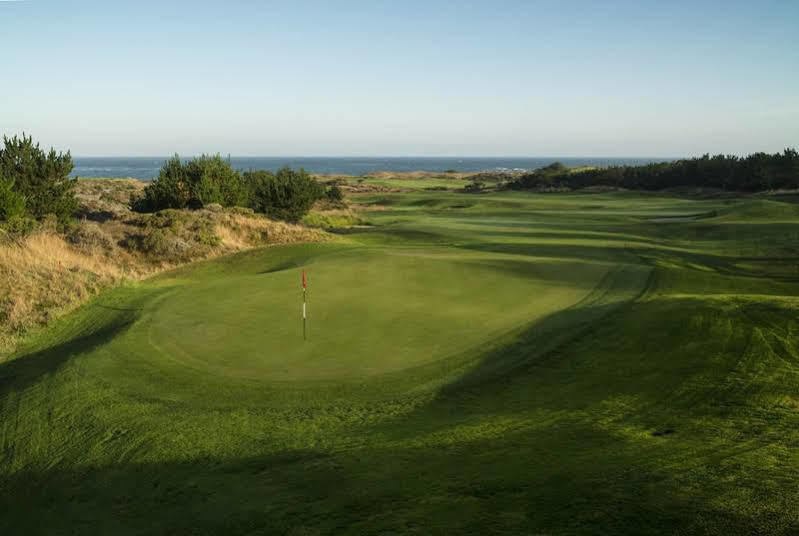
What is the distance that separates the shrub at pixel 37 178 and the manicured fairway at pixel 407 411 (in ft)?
48.9

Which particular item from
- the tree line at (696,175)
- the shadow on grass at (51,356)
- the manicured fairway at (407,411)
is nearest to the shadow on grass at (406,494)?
the manicured fairway at (407,411)

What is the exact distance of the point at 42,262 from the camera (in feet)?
57.9

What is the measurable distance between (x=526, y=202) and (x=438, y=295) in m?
45.1

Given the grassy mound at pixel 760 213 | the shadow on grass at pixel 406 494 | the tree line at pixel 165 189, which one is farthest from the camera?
the grassy mound at pixel 760 213

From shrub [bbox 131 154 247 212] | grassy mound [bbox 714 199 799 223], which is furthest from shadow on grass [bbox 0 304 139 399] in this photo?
grassy mound [bbox 714 199 799 223]

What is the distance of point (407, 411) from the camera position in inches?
298

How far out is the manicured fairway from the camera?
14.8 feet

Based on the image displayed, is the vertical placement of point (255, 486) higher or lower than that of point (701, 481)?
lower

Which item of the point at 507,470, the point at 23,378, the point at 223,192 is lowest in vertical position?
the point at 23,378

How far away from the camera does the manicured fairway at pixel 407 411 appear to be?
452 centimetres

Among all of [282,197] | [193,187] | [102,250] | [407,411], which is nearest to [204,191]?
[193,187]

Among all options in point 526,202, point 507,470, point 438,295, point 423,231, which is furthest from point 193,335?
point 526,202

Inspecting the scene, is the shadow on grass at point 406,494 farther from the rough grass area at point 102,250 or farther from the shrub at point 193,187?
the shrub at point 193,187

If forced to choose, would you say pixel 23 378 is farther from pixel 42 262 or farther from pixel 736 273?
pixel 736 273
